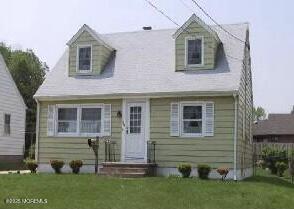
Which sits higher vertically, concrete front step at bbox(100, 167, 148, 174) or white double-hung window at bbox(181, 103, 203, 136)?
white double-hung window at bbox(181, 103, 203, 136)

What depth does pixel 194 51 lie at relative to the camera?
22.2 m

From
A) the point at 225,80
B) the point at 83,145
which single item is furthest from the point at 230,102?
the point at 83,145

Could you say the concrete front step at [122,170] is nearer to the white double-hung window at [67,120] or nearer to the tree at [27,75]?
the white double-hung window at [67,120]

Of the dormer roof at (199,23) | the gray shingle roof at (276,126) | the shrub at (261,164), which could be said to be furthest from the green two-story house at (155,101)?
the gray shingle roof at (276,126)

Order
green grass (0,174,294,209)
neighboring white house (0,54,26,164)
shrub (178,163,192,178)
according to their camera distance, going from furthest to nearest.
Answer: neighboring white house (0,54,26,164) < shrub (178,163,192,178) < green grass (0,174,294,209)

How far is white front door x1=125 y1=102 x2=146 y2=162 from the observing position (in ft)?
71.6

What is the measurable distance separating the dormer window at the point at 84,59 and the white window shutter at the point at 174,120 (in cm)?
469

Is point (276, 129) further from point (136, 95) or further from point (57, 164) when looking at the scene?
point (57, 164)

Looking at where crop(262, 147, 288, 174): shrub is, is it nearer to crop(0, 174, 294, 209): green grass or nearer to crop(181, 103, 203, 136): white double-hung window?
crop(181, 103, 203, 136): white double-hung window

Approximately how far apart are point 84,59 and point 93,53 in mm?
568

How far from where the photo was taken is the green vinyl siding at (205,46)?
21891 millimetres

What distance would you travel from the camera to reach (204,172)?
1973 cm

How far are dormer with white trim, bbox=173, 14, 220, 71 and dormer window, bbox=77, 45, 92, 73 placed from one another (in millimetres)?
4018

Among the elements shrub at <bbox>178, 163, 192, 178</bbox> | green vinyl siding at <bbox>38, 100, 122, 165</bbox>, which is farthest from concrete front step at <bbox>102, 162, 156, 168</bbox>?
shrub at <bbox>178, 163, 192, 178</bbox>
